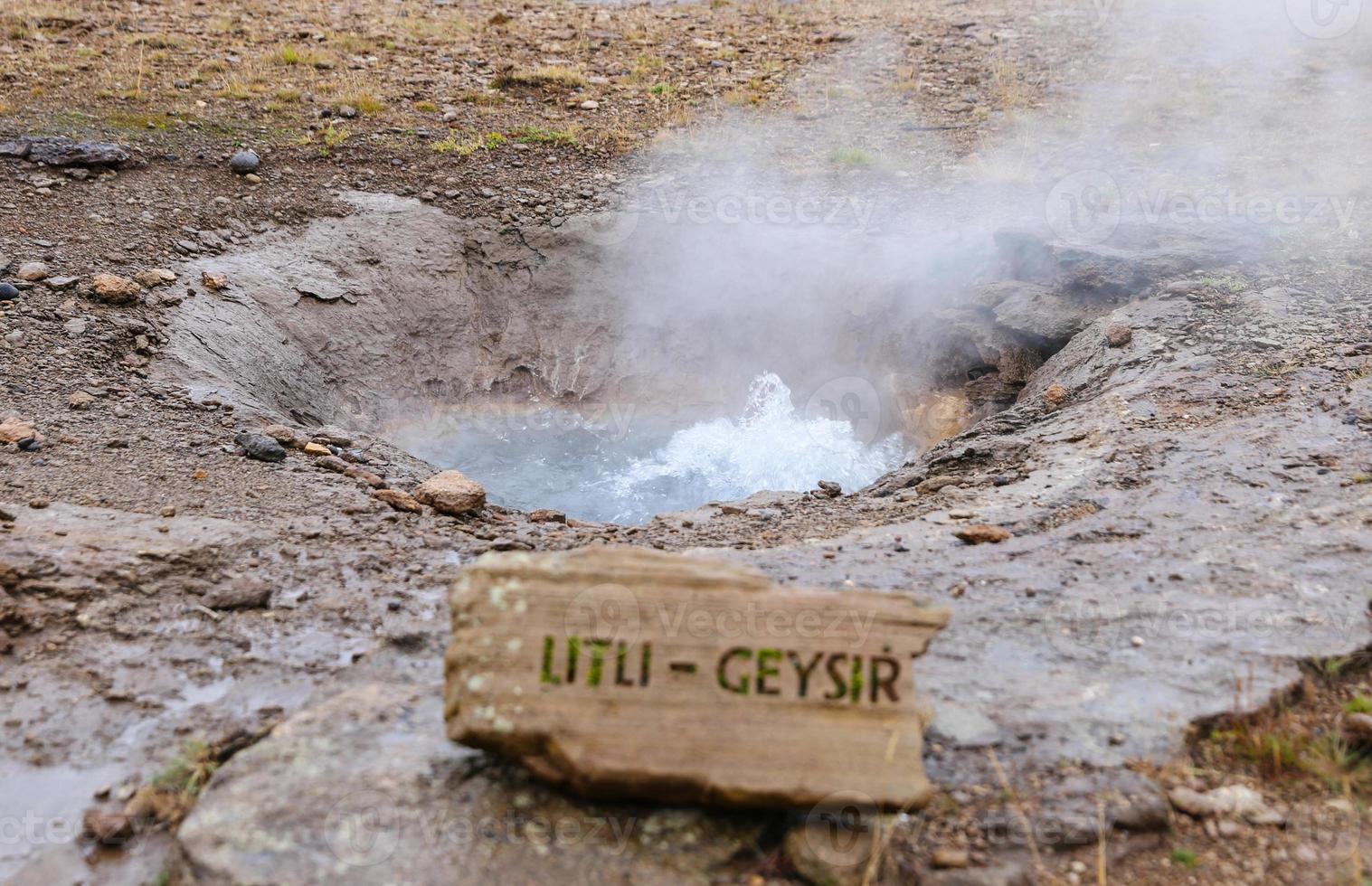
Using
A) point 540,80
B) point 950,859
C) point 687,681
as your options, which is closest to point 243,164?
point 540,80

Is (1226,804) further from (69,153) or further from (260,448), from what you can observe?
(69,153)

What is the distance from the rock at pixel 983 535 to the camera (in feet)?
12.5

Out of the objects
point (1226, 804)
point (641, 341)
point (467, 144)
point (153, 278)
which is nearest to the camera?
point (1226, 804)

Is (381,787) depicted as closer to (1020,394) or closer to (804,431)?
(1020,394)

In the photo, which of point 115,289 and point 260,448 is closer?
point 260,448

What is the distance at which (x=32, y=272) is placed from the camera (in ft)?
18.3

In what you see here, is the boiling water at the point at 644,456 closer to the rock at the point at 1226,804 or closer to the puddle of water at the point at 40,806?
the puddle of water at the point at 40,806

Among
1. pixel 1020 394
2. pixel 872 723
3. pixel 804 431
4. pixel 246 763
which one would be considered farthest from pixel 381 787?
pixel 804 431

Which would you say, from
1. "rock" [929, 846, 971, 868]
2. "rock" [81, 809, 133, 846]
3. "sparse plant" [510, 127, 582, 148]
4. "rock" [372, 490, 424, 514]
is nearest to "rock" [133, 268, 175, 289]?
"rock" [372, 490, 424, 514]

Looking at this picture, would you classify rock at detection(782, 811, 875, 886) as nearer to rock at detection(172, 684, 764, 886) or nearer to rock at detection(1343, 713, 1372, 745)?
rock at detection(172, 684, 764, 886)

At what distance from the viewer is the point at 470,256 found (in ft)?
24.7

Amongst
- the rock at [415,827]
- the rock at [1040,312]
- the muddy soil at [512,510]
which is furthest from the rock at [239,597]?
the rock at [1040,312]
